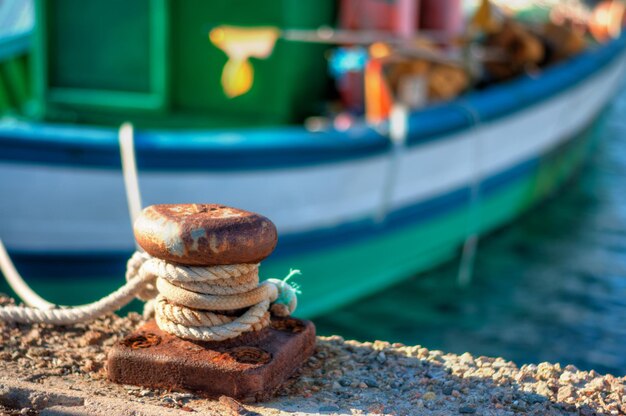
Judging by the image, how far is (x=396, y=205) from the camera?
6.31 m

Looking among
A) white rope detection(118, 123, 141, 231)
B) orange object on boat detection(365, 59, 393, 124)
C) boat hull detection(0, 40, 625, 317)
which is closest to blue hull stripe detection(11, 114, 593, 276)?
boat hull detection(0, 40, 625, 317)

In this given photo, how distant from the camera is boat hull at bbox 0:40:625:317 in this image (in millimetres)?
4785

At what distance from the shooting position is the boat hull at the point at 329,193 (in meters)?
4.79

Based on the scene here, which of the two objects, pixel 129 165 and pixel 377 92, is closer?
pixel 129 165

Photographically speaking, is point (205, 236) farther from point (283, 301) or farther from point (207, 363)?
point (283, 301)

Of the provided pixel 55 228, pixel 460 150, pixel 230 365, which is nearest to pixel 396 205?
pixel 460 150

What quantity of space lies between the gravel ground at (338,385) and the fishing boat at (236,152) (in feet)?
6.87

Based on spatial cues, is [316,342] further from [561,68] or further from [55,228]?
[561,68]

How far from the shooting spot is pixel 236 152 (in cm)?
514

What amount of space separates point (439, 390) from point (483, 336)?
135 inches

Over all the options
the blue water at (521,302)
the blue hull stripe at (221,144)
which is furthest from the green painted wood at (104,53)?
the blue water at (521,302)

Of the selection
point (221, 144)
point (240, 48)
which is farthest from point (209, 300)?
point (240, 48)

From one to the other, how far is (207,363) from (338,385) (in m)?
0.38

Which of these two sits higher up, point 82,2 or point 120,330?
point 82,2
